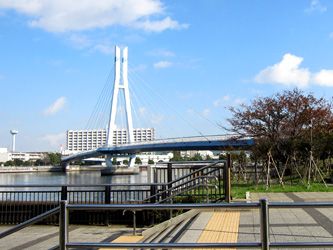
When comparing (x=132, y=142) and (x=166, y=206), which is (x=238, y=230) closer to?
(x=166, y=206)

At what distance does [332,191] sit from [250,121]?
1132 cm

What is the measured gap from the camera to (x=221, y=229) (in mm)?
8148

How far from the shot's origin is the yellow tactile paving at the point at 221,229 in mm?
7242

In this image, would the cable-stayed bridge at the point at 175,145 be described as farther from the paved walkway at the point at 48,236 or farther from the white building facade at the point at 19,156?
the white building facade at the point at 19,156

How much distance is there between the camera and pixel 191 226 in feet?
28.0

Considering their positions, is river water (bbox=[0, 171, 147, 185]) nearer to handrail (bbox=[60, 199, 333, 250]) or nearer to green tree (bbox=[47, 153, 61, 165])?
handrail (bbox=[60, 199, 333, 250])

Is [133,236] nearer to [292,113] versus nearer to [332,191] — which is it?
[332,191]

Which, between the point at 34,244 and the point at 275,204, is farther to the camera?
the point at 34,244

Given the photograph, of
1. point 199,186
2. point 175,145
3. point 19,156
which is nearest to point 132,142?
point 175,145

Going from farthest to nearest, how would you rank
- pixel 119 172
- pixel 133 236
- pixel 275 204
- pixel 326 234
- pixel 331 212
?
pixel 119 172 < pixel 331 212 < pixel 133 236 < pixel 326 234 < pixel 275 204

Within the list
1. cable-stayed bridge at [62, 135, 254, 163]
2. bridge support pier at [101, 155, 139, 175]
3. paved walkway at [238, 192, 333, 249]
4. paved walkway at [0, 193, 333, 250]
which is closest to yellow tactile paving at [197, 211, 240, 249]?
paved walkway at [0, 193, 333, 250]

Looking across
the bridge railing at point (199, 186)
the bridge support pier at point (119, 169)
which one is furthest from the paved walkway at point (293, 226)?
the bridge support pier at point (119, 169)

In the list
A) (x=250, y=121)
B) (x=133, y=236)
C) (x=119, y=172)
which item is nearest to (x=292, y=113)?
(x=250, y=121)

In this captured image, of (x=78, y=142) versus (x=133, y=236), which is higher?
(x=78, y=142)
